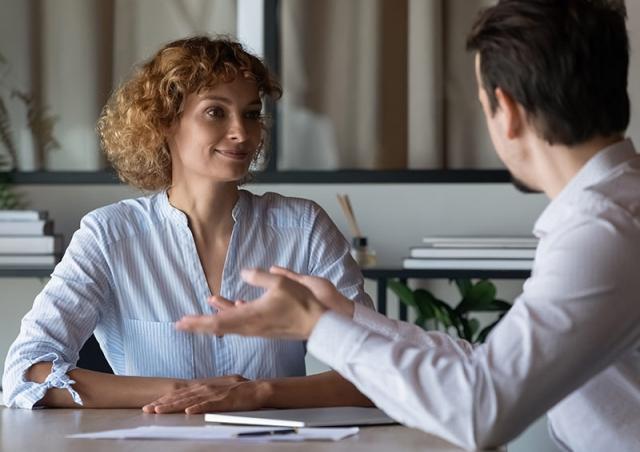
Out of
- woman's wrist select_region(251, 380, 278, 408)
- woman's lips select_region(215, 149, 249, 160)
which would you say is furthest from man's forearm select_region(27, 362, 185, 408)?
woman's lips select_region(215, 149, 249, 160)

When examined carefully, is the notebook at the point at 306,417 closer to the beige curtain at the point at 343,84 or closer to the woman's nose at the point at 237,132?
the woman's nose at the point at 237,132

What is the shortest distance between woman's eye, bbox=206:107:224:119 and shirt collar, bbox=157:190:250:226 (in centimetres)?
18

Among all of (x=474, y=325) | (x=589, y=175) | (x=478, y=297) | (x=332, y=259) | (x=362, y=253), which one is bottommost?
(x=474, y=325)

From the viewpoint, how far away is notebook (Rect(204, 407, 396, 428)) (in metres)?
1.84

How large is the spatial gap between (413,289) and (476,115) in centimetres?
64

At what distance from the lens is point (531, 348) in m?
1.37

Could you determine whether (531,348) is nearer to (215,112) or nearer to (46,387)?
(46,387)

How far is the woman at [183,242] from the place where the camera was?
8.02 feet

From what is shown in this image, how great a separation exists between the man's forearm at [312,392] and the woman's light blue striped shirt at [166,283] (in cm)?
28

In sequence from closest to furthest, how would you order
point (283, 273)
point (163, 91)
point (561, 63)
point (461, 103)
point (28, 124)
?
point (561, 63) < point (283, 273) < point (163, 91) < point (461, 103) < point (28, 124)

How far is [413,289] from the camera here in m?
4.18

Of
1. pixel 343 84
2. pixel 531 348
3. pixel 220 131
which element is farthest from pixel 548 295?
pixel 343 84

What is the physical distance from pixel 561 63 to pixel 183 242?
122 centimetres

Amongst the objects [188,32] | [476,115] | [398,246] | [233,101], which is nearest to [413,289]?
[398,246]
